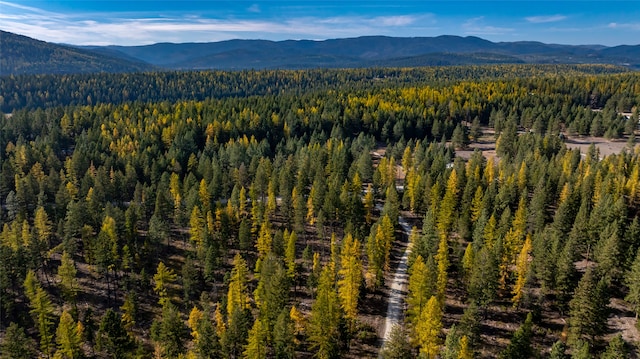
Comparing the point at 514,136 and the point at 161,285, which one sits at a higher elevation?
the point at 514,136

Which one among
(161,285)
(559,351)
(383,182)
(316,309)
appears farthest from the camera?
(383,182)

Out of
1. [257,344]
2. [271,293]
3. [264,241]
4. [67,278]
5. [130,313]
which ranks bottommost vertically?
[130,313]

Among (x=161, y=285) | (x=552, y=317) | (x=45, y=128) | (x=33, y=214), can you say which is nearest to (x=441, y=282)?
(x=552, y=317)

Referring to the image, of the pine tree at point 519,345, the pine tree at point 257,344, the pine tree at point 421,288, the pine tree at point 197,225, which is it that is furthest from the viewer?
the pine tree at point 197,225

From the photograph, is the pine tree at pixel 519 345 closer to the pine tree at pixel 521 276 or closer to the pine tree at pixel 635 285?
the pine tree at pixel 521 276

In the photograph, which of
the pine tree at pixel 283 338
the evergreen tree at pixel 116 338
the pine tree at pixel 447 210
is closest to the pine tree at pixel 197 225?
the evergreen tree at pixel 116 338

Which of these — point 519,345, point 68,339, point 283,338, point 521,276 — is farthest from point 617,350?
point 68,339

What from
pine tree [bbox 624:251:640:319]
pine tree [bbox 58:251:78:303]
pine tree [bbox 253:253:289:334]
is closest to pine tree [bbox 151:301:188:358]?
pine tree [bbox 253:253:289:334]

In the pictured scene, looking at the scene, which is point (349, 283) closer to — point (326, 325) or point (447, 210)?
point (326, 325)

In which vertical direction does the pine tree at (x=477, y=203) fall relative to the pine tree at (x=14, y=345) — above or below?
above

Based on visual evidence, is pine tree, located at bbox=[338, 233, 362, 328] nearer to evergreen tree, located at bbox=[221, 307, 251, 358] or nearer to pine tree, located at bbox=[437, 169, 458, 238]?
evergreen tree, located at bbox=[221, 307, 251, 358]

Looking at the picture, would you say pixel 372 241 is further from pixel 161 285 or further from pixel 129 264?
pixel 129 264
